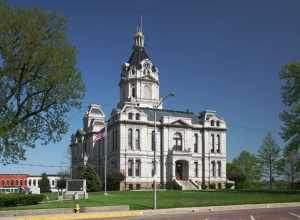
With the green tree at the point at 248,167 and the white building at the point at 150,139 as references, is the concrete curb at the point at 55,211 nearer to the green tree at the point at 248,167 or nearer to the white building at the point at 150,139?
the white building at the point at 150,139

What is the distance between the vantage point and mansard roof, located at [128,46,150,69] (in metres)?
97.7

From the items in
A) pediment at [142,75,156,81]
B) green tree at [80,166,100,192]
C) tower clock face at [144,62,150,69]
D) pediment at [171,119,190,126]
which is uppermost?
tower clock face at [144,62,150,69]

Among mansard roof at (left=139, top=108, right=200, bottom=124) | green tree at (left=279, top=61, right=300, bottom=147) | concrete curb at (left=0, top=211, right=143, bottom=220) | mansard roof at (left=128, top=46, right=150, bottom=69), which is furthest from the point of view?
mansard roof at (left=128, top=46, right=150, bottom=69)

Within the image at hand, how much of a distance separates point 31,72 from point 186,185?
174 ft

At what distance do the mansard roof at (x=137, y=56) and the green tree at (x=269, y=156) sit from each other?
2889cm

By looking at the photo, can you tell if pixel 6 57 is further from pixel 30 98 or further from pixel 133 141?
pixel 133 141

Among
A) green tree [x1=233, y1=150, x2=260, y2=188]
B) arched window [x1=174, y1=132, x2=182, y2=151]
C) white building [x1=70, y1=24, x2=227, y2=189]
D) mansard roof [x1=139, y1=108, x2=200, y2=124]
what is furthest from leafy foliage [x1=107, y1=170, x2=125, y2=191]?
green tree [x1=233, y1=150, x2=260, y2=188]

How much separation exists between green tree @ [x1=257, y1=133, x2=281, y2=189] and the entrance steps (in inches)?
558

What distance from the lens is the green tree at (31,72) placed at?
32875 millimetres

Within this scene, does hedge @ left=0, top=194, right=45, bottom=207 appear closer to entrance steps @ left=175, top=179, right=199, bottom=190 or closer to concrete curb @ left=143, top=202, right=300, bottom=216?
concrete curb @ left=143, top=202, right=300, bottom=216

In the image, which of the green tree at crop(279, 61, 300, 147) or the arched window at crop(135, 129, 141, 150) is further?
the arched window at crop(135, 129, 141, 150)

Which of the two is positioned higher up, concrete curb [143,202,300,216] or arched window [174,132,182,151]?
arched window [174,132,182,151]

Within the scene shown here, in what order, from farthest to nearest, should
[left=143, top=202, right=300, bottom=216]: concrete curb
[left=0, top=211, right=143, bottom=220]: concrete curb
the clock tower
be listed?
the clock tower
[left=143, top=202, right=300, bottom=216]: concrete curb
[left=0, top=211, right=143, bottom=220]: concrete curb

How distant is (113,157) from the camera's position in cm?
8594
